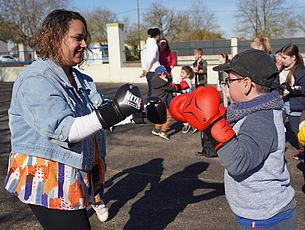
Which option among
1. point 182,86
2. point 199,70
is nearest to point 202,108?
point 182,86

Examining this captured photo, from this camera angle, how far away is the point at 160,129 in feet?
22.8

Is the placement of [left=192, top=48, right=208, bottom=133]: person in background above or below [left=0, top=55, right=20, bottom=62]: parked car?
below

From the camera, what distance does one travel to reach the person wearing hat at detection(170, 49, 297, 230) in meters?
1.68

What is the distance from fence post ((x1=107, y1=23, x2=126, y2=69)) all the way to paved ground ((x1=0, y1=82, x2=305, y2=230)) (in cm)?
1096

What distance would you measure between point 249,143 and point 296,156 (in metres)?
3.83

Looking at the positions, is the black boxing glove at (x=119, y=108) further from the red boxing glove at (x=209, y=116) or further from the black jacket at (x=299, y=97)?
the black jacket at (x=299, y=97)

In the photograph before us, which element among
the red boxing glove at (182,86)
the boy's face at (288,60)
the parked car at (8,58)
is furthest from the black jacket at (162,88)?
the parked car at (8,58)

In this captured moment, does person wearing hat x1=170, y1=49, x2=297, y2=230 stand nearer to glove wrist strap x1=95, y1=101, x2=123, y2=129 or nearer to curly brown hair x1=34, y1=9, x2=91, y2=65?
glove wrist strap x1=95, y1=101, x2=123, y2=129

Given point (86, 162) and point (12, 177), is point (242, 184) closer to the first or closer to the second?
point (86, 162)

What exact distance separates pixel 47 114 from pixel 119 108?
1.15 ft

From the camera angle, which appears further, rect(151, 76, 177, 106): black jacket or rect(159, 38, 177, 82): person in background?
rect(159, 38, 177, 82): person in background

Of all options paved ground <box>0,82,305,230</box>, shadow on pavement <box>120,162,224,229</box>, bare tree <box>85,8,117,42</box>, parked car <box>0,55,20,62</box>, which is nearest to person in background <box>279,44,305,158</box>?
paved ground <box>0,82,305,230</box>

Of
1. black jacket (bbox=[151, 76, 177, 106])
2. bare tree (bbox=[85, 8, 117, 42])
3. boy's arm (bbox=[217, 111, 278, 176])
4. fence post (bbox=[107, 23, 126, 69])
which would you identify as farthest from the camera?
bare tree (bbox=[85, 8, 117, 42])

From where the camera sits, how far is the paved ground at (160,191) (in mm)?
3512
